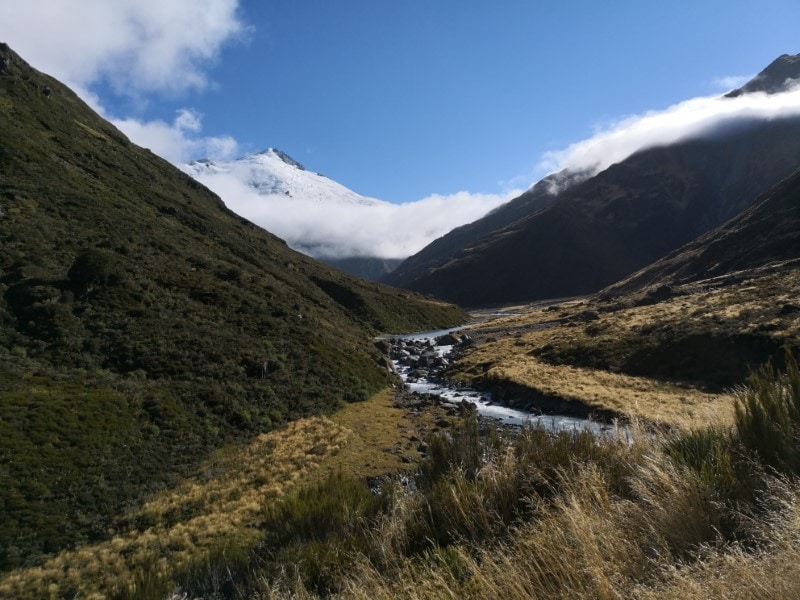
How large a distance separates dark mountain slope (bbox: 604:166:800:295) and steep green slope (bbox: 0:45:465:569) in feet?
296

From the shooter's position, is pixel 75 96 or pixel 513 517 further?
pixel 75 96

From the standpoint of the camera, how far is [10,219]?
4091 cm

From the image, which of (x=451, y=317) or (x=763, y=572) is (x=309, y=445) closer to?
(x=763, y=572)

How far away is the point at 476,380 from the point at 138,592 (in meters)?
44.3

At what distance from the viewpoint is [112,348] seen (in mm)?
31703

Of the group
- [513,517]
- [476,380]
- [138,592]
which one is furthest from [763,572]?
[476,380]

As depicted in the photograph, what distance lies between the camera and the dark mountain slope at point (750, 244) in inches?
3789

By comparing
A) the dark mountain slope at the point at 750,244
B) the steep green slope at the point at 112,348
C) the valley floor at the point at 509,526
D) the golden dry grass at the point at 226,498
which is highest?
the steep green slope at the point at 112,348

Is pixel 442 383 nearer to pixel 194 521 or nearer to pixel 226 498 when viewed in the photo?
pixel 226 498

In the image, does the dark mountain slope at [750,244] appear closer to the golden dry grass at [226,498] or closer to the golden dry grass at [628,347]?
the golden dry grass at [628,347]

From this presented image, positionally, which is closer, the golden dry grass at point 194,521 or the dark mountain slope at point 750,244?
the golden dry grass at point 194,521

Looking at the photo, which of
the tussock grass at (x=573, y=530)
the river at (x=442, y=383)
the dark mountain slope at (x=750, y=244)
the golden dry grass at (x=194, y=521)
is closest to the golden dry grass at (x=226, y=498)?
the golden dry grass at (x=194, y=521)

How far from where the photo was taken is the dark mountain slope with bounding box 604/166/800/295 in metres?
96.2

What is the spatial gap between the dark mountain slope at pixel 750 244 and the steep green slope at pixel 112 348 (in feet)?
296
